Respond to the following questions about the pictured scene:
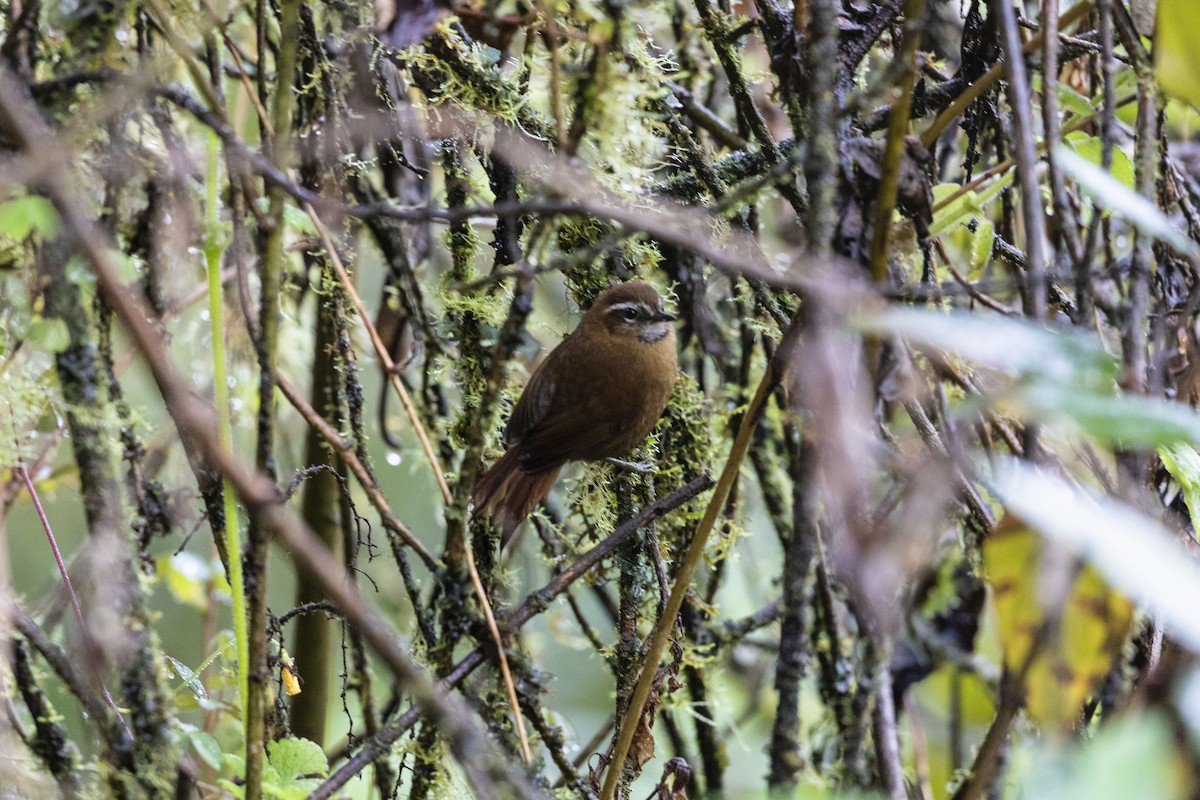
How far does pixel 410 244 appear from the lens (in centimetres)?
253

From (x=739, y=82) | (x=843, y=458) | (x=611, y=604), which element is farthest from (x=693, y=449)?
(x=843, y=458)

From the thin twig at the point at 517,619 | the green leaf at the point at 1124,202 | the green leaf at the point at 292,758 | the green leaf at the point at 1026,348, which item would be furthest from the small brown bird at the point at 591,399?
the green leaf at the point at 1026,348

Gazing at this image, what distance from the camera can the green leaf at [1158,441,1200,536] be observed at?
1.36 meters

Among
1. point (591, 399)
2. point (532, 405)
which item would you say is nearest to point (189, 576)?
point (532, 405)

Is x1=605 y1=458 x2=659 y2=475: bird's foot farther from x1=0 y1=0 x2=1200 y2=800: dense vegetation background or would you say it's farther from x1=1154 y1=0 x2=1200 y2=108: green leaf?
x1=1154 y1=0 x2=1200 y2=108: green leaf

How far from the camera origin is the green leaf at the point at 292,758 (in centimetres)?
151

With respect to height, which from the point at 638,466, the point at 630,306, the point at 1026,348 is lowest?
the point at 1026,348

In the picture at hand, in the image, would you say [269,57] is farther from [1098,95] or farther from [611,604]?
[1098,95]

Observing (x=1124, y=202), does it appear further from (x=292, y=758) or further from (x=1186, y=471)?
(x=292, y=758)

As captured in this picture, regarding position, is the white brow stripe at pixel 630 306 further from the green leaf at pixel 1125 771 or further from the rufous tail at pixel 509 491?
the green leaf at pixel 1125 771

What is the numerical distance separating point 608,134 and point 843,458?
835 mm

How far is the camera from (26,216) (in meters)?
1.24

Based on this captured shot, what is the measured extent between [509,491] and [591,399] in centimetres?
33

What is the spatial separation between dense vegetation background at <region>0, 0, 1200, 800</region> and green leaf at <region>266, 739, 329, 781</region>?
0.02 metres
